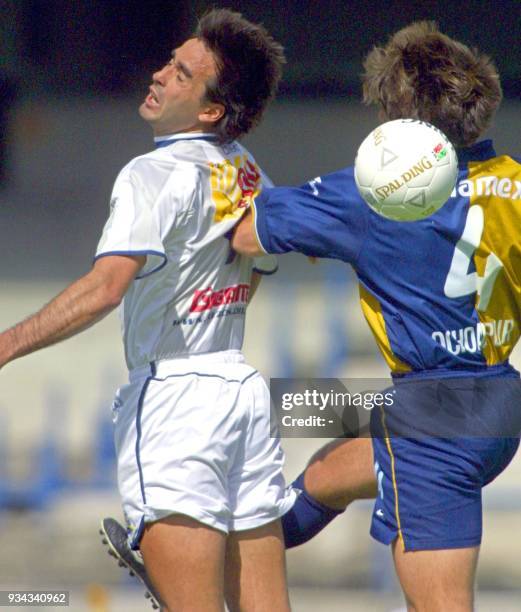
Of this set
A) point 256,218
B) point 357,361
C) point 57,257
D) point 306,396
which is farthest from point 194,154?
point 57,257

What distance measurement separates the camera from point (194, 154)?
3053 mm

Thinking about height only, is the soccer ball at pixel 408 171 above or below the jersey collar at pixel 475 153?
below

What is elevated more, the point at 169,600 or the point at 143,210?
the point at 143,210

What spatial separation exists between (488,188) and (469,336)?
0.36 meters

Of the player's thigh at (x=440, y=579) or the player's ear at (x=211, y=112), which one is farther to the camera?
the player's ear at (x=211, y=112)

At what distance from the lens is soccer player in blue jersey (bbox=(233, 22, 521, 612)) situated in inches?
114

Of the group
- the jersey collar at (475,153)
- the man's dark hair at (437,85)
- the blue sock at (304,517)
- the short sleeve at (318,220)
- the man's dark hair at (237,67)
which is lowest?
the blue sock at (304,517)

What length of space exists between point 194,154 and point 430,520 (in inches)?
42.4

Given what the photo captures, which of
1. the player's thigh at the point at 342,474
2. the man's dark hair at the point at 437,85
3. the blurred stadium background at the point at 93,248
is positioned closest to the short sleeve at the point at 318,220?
the man's dark hair at the point at 437,85

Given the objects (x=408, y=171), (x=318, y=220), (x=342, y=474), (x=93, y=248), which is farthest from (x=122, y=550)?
(x=93, y=248)

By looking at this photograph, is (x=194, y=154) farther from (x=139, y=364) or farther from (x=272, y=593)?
(x=272, y=593)

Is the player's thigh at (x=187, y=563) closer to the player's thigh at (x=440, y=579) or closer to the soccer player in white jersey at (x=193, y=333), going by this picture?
the soccer player in white jersey at (x=193, y=333)

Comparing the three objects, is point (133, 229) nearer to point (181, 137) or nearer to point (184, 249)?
point (184, 249)

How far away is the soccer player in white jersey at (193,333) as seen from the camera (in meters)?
2.85
